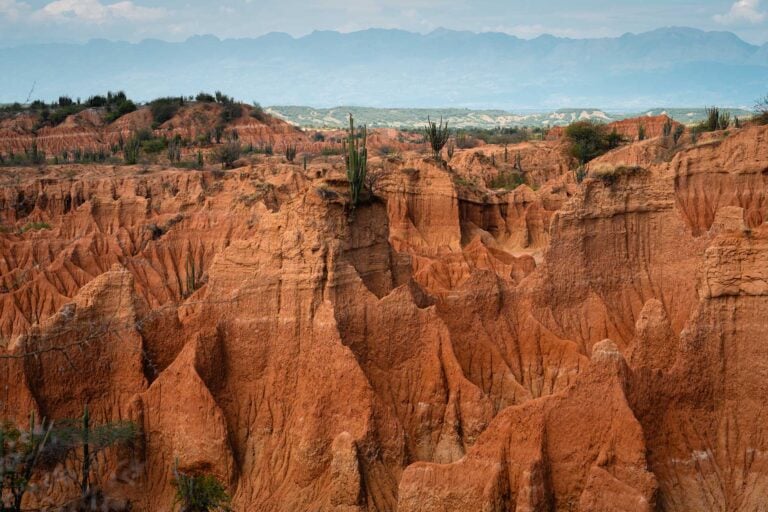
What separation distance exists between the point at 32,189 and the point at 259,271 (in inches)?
1949

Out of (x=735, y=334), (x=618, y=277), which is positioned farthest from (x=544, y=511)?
(x=618, y=277)

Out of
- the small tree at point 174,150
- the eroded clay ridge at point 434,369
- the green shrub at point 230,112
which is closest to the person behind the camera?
the eroded clay ridge at point 434,369

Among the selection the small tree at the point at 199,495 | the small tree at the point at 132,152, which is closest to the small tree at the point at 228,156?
the small tree at the point at 132,152

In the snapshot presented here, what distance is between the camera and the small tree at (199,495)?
63.8 ft

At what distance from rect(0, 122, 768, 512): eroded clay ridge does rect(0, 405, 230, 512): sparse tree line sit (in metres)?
0.45

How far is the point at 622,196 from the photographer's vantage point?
90.0 feet

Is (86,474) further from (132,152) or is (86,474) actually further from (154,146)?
(154,146)

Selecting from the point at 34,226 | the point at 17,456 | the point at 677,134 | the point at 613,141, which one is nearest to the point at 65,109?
the point at 34,226

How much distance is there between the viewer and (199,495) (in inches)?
774

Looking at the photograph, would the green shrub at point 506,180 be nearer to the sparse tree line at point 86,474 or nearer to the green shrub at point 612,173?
the green shrub at point 612,173

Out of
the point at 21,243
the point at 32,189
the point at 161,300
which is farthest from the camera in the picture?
the point at 32,189

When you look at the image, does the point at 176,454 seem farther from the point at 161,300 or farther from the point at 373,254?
the point at 161,300

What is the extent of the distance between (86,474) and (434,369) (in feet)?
25.9

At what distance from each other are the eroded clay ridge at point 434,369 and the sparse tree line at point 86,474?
45 centimetres
